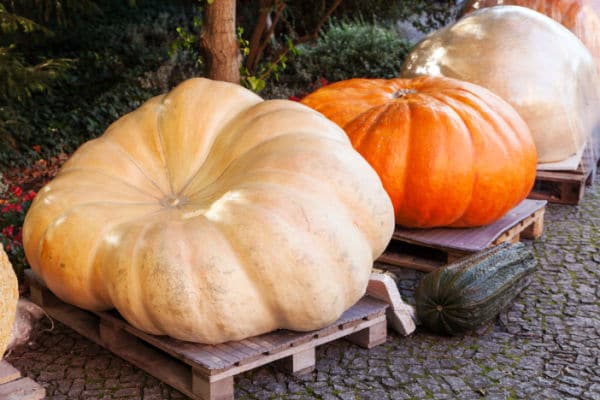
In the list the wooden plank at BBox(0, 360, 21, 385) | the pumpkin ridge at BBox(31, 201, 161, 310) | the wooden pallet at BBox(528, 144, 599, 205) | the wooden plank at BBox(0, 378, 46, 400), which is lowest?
the wooden pallet at BBox(528, 144, 599, 205)

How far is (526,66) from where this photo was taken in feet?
17.1

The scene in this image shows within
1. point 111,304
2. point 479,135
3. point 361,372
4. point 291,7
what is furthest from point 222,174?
point 291,7

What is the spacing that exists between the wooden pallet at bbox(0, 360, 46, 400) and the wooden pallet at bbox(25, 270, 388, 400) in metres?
Answer: 0.49

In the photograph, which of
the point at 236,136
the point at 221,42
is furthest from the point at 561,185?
the point at 236,136

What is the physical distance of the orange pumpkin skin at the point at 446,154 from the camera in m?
4.10

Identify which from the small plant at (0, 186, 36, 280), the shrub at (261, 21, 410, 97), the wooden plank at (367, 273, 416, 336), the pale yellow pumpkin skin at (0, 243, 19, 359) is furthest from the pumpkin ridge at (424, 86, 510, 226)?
the shrub at (261, 21, 410, 97)

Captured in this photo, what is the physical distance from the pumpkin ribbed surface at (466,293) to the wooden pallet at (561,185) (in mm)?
1913

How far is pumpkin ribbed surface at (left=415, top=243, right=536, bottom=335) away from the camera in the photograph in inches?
136

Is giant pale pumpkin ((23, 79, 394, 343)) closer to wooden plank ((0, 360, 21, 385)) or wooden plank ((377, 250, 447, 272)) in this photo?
wooden plank ((0, 360, 21, 385))

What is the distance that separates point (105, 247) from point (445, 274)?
158cm

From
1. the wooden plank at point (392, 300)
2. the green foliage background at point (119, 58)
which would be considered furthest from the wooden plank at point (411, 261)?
the green foliage background at point (119, 58)

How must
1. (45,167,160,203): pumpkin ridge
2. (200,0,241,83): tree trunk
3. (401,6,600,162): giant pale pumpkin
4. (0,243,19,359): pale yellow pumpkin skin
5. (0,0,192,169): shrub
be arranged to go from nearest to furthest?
1. (0,243,19,359): pale yellow pumpkin skin
2. (45,167,160,203): pumpkin ridge
3. (200,0,241,83): tree trunk
4. (401,6,600,162): giant pale pumpkin
5. (0,0,192,169): shrub

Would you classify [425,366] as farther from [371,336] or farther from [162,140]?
[162,140]

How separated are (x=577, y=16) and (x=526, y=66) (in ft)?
7.21
